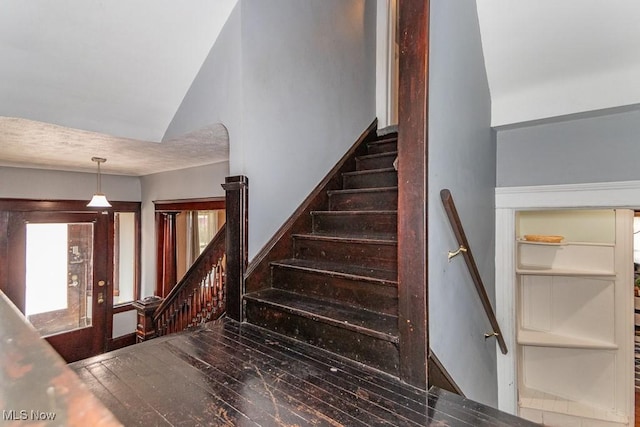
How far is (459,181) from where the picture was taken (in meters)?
1.86

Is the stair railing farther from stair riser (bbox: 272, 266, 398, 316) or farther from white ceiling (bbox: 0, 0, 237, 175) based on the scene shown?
white ceiling (bbox: 0, 0, 237, 175)

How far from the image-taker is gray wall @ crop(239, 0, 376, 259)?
221 cm

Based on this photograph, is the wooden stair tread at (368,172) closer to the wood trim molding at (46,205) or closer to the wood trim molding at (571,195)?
the wood trim molding at (571,195)

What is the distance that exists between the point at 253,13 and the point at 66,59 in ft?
3.74

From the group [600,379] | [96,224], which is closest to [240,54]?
[96,224]

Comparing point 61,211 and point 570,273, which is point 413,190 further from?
point 61,211

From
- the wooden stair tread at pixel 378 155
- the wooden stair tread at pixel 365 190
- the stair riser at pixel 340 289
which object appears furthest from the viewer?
the wooden stair tread at pixel 378 155

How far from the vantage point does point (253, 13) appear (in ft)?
7.18

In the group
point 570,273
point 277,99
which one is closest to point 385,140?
point 277,99

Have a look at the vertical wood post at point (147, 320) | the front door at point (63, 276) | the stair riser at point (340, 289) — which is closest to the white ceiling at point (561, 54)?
the stair riser at point (340, 289)

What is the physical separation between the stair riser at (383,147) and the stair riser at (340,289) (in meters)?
1.55

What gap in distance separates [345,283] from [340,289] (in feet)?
0.19

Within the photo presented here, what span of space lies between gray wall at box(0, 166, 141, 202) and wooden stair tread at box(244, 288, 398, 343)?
3150mm

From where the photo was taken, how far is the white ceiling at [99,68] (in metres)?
1.71
